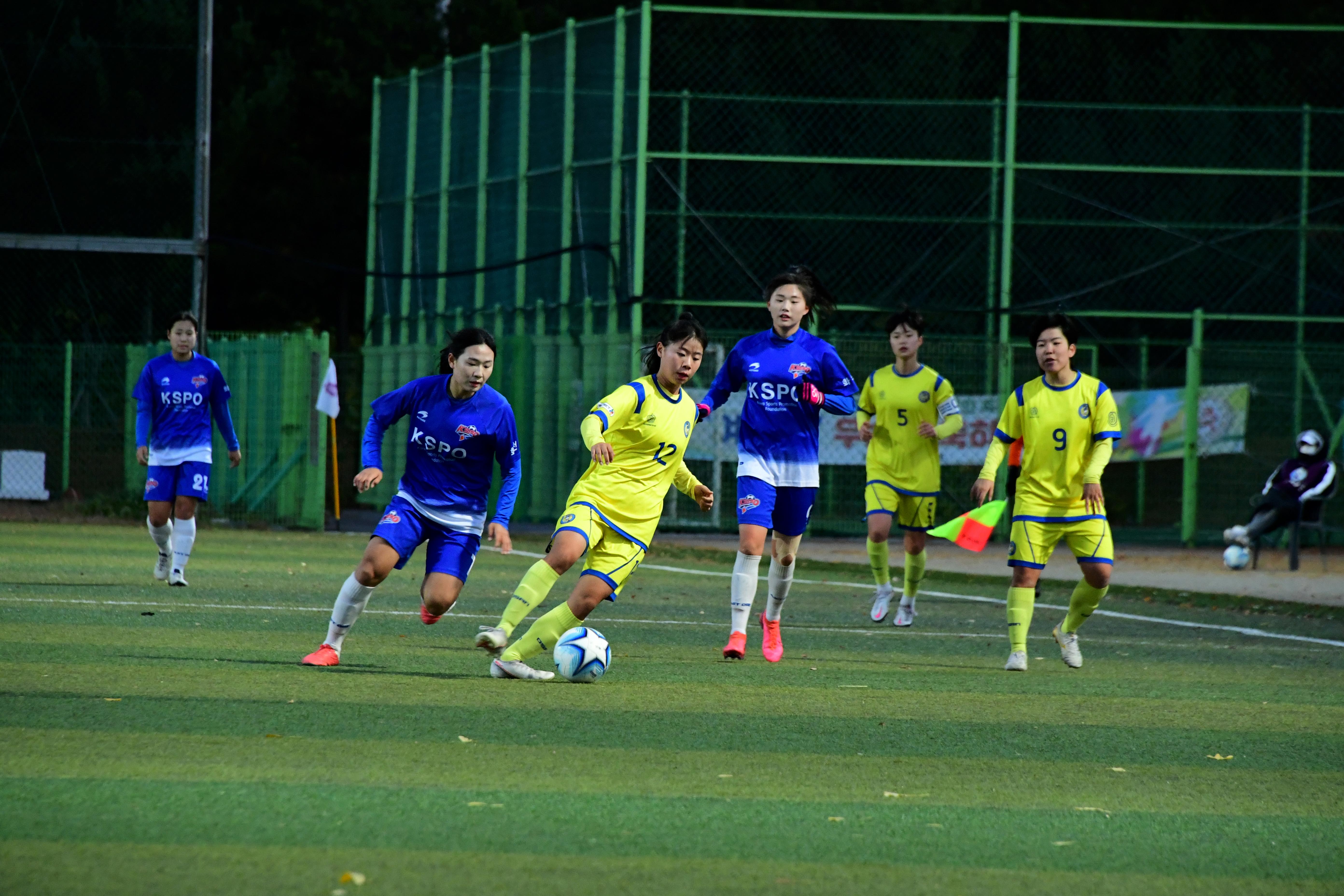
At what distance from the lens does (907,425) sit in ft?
43.2

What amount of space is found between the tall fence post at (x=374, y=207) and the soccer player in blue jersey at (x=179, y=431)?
1738 centimetres

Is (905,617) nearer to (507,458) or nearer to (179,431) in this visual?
(507,458)

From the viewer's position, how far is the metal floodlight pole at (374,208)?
3203cm

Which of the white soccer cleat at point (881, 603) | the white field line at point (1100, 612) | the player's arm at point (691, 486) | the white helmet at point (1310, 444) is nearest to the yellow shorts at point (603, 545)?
the player's arm at point (691, 486)

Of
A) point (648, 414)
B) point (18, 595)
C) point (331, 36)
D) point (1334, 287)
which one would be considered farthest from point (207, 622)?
point (331, 36)

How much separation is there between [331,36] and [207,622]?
3210 cm

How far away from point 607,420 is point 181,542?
6.30m

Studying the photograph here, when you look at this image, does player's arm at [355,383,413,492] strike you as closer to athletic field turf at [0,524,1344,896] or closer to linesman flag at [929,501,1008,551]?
athletic field turf at [0,524,1344,896]

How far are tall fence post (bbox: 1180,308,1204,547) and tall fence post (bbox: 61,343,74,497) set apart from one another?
1635cm

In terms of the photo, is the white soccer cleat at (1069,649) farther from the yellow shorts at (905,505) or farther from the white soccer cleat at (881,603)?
the yellow shorts at (905,505)

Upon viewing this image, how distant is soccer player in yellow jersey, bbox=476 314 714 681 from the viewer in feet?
28.5

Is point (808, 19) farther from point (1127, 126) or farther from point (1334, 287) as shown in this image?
point (1334, 287)

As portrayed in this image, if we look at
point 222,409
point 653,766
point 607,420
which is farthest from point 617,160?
point 653,766

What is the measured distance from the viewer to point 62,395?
29.1 meters
